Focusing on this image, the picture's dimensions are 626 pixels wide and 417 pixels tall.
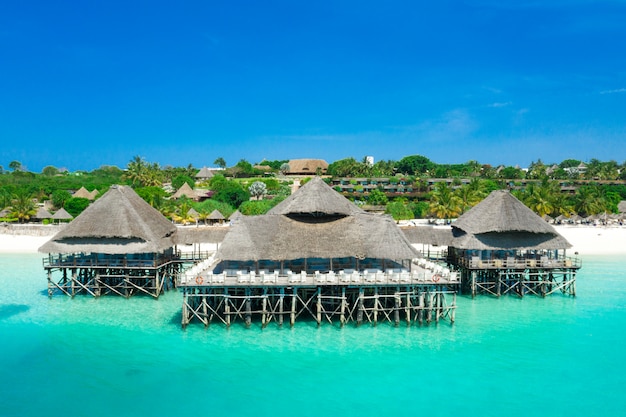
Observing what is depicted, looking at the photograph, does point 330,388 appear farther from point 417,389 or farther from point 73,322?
point 73,322

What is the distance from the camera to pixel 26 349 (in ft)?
75.4

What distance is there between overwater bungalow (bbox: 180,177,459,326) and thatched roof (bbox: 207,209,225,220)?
32.3m

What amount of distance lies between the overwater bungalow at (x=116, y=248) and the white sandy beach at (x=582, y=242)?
2236 cm

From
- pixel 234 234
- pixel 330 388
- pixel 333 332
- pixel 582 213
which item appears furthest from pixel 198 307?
pixel 582 213

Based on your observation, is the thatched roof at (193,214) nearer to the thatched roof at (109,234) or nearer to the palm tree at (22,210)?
the palm tree at (22,210)

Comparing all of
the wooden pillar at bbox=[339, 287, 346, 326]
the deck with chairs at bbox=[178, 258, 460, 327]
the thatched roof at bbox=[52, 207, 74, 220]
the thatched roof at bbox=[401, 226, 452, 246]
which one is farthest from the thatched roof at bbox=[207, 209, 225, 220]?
the wooden pillar at bbox=[339, 287, 346, 326]

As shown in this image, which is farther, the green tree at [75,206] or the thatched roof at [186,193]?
the thatched roof at [186,193]

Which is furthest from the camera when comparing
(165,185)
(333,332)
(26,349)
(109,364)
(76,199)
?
(165,185)

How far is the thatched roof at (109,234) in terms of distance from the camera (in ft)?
97.0

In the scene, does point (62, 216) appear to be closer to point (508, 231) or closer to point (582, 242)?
point (508, 231)

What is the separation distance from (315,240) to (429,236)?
35.2 ft

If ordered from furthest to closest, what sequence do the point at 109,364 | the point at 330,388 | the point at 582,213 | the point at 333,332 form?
the point at 582,213 → the point at 333,332 → the point at 109,364 → the point at 330,388

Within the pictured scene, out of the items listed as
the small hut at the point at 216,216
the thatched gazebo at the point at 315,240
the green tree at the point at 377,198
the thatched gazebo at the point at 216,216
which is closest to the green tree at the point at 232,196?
the small hut at the point at 216,216

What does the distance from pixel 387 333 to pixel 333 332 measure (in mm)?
2612
